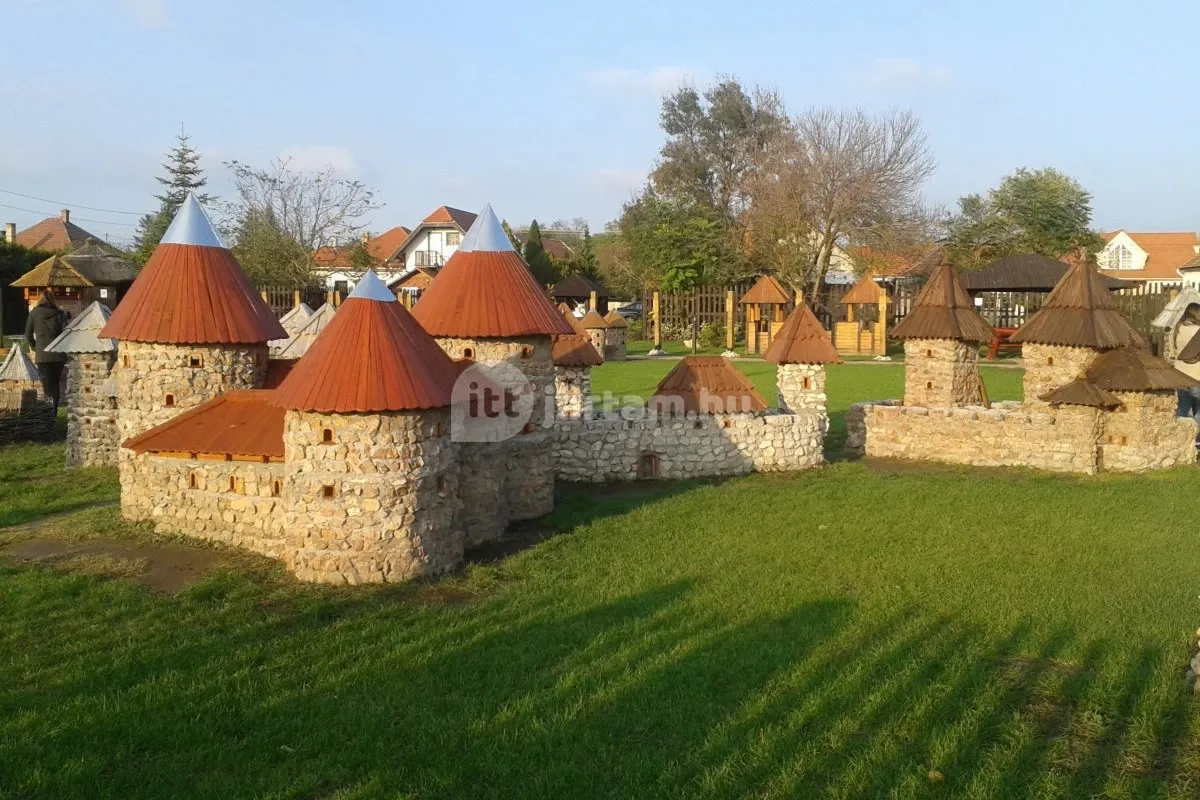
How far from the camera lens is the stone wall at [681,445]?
15930 millimetres

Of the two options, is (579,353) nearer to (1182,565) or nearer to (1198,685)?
(1182,565)

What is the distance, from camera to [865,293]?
3697 centimetres

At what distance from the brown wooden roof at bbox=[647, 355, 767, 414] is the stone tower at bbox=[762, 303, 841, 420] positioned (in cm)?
100

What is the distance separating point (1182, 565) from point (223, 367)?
1200 cm

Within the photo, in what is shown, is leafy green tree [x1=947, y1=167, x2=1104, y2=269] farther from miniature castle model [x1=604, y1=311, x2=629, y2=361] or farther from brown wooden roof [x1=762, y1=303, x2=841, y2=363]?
brown wooden roof [x1=762, y1=303, x2=841, y2=363]

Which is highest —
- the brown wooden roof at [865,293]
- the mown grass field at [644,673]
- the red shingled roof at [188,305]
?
the brown wooden roof at [865,293]

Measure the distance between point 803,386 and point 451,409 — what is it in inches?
353

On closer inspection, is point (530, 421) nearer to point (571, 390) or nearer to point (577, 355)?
point (577, 355)

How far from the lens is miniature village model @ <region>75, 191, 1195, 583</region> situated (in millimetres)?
9664

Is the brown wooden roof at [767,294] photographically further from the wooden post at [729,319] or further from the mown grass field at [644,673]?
the mown grass field at [644,673]

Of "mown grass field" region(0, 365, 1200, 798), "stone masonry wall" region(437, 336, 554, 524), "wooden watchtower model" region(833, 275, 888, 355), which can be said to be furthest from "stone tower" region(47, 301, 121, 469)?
"wooden watchtower model" region(833, 275, 888, 355)

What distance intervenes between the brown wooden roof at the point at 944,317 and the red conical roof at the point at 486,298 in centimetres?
858

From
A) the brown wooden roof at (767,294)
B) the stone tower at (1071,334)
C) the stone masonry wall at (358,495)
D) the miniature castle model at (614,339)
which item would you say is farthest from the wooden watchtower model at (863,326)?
the stone masonry wall at (358,495)

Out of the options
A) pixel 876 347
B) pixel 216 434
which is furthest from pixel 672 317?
pixel 216 434
